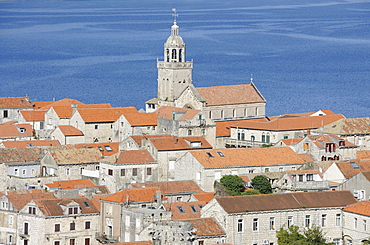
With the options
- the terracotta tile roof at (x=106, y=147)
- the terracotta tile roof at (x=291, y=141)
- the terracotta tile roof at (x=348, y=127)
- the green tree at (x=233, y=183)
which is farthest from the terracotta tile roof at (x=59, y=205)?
the terracotta tile roof at (x=348, y=127)

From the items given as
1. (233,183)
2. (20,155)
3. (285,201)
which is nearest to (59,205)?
(233,183)

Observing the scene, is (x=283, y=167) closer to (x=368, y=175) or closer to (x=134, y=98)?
(x=368, y=175)

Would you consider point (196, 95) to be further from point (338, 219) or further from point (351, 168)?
point (338, 219)

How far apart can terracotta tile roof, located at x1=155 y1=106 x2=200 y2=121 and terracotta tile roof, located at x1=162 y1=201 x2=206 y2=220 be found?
74.1 ft

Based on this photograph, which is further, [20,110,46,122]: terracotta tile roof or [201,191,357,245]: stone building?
[20,110,46,122]: terracotta tile roof

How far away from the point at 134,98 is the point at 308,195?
3940 inches

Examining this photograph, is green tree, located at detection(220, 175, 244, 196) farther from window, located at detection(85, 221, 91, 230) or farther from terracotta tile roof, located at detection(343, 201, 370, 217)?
window, located at detection(85, 221, 91, 230)

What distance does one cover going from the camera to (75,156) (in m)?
85.2

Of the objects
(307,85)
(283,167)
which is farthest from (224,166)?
(307,85)

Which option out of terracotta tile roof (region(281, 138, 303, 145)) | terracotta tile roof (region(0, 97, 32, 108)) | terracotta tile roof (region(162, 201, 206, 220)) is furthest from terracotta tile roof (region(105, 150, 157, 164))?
terracotta tile roof (region(0, 97, 32, 108))

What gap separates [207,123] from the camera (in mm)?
91500

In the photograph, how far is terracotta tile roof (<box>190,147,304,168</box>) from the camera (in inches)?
3189

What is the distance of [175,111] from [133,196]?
26.6 metres

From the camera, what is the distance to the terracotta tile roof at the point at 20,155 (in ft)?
283
